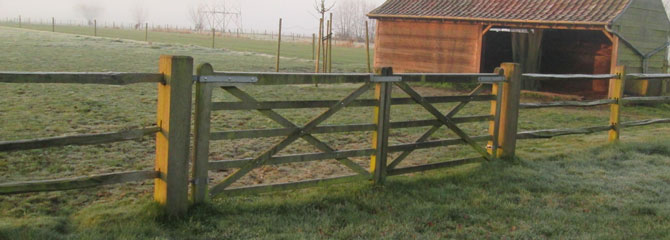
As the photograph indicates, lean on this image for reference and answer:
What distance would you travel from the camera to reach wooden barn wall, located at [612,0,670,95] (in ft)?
55.1

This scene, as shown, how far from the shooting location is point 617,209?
6.11 metres

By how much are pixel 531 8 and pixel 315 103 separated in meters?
14.1

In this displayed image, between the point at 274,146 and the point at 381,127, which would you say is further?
the point at 381,127

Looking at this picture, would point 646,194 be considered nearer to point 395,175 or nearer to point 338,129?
point 395,175

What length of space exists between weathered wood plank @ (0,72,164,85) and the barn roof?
46.3ft

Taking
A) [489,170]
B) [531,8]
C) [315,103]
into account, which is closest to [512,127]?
[489,170]

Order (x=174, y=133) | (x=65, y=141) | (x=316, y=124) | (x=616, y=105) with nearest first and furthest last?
1. (x=65, y=141)
2. (x=174, y=133)
3. (x=316, y=124)
4. (x=616, y=105)

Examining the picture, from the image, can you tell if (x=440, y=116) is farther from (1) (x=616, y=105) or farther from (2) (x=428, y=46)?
(2) (x=428, y=46)

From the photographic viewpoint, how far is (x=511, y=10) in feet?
61.9

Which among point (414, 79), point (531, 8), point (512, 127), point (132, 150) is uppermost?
point (531, 8)

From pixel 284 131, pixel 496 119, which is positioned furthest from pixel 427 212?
pixel 496 119

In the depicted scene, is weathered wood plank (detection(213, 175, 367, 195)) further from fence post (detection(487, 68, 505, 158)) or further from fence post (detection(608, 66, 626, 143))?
fence post (detection(608, 66, 626, 143))

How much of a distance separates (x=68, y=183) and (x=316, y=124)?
2242 millimetres

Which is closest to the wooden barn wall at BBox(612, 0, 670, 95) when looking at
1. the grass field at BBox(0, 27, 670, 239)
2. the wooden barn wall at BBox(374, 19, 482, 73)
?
the wooden barn wall at BBox(374, 19, 482, 73)
